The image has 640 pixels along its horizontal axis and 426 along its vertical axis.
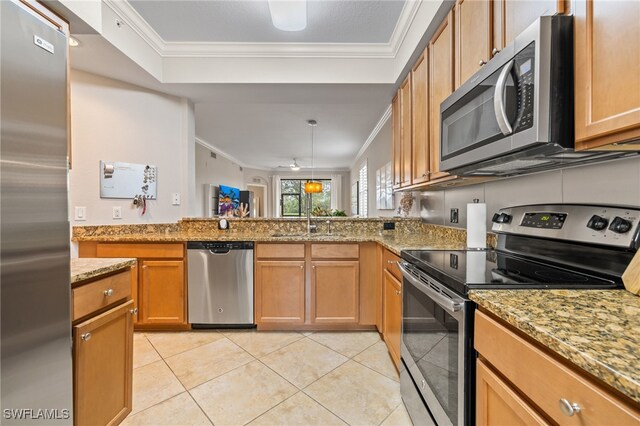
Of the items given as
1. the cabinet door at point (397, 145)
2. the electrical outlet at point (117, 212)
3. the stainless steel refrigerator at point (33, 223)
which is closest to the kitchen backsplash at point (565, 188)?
the cabinet door at point (397, 145)

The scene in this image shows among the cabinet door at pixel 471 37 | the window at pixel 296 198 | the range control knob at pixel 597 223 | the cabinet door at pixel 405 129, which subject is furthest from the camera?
the window at pixel 296 198

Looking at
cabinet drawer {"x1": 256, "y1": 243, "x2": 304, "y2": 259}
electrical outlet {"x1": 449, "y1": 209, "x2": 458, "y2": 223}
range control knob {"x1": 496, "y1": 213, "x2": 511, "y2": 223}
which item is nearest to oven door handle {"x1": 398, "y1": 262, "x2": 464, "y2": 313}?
range control knob {"x1": 496, "y1": 213, "x2": 511, "y2": 223}

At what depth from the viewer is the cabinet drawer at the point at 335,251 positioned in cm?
242

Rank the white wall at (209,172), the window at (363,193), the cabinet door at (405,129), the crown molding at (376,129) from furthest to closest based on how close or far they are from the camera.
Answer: the window at (363,193)
the white wall at (209,172)
the crown molding at (376,129)
the cabinet door at (405,129)

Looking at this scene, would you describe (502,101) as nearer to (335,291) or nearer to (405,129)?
(405,129)

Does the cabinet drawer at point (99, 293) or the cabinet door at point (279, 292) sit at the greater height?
the cabinet drawer at point (99, 293)

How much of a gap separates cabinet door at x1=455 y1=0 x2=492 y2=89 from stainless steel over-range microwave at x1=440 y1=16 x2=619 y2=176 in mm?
160

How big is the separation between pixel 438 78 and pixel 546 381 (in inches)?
67.0

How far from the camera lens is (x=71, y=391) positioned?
1.00 m

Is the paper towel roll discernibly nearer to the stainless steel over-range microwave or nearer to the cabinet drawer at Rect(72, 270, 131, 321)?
the stainless steel over-range microwave

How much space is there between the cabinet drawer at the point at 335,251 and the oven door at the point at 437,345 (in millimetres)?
929

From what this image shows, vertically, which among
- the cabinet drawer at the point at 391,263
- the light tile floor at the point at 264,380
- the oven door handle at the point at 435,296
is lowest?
the light tile floor at the point at 264,380

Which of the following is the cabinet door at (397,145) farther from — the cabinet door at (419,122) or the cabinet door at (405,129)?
the cabinet door at (419,122)

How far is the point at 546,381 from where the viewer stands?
57cm
